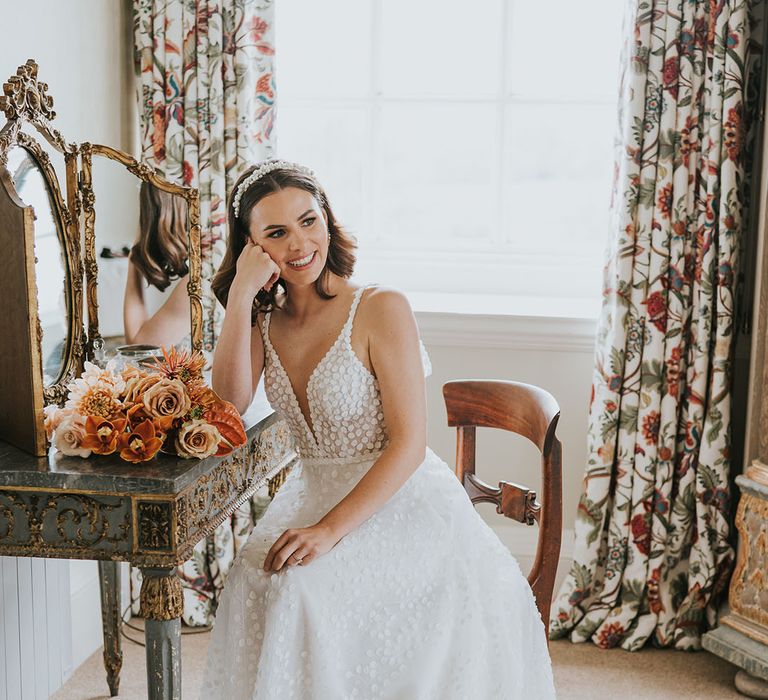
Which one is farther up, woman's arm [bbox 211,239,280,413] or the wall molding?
woman's arm [bbox 211,239,280,413]

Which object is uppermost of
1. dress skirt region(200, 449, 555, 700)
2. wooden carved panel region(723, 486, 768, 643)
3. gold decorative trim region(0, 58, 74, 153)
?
gold decorative trim region(0, 58, 74, 153)

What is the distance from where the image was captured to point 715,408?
9.88ft

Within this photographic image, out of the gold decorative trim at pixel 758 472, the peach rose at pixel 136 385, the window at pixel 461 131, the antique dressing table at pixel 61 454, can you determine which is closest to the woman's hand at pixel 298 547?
the antique dressing table at pixel 61 454

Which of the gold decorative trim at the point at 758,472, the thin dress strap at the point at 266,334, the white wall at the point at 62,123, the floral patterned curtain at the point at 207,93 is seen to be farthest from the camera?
the floral patterned curtain at the point at 207,93

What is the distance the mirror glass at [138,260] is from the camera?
239cm

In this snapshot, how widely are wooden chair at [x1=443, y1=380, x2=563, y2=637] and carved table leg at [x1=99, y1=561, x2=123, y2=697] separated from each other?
1012 millimetres

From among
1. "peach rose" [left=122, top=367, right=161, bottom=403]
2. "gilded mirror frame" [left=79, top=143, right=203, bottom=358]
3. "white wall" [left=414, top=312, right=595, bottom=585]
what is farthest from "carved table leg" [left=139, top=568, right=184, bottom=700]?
"white wall" [left=414, top=312, right=595, bottom=585]

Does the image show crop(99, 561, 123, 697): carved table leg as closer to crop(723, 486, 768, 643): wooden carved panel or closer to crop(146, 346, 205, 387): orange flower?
crop(146, 346, 205, 387): orange flower

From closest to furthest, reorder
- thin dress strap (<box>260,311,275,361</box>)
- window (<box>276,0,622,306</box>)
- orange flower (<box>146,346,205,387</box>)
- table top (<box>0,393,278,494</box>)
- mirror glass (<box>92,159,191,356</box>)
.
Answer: table top (<box>0,393,278,494</box>)
orange flower (<box>146,346,205,387</box>)
thin dress strap (<box>260,311,275,361</box>)
mirror glass (<box>92,159,191,356</box>)
window (<box>276,0,622,306</box>)

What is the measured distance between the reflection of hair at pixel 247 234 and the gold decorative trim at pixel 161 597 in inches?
27.4

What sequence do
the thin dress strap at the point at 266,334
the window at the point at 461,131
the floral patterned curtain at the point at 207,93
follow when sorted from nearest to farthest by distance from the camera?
the thin dress strap at the point at 266,334, the floral patterned curtain at the point at 207,93, the window at the point at 461,131

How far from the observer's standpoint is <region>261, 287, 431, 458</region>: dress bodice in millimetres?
2152

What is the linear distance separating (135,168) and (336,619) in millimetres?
1211

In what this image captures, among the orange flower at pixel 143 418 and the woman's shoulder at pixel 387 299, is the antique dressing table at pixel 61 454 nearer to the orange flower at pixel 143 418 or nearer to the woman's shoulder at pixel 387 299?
the orange flower at pixel 143 418
